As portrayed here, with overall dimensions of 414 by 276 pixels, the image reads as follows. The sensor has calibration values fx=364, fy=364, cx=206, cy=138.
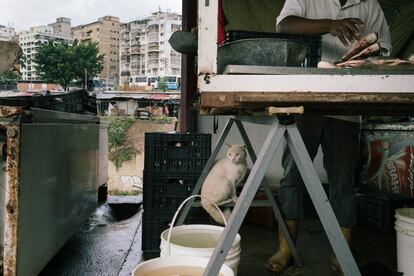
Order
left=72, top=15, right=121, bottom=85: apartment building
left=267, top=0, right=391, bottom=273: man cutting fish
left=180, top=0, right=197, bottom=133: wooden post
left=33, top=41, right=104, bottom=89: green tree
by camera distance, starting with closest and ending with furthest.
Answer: left=267, top=0, right=391, bottom=273: man cutting fish
left=180, top=0, right=197, bottom=133: wooden post
left=33, top=41, right=104, bottom=89: green tree
left=72, top=15, right=121, bottom=85: apartment building

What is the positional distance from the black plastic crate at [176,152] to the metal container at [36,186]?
68 cm

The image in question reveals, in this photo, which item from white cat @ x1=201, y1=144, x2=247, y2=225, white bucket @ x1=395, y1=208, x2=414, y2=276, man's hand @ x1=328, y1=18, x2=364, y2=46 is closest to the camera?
man's hand @ x1=328, y1=18, x2=364, y2=46

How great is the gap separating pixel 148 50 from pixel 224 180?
82.9 metres

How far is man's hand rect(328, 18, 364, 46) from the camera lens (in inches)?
71.9

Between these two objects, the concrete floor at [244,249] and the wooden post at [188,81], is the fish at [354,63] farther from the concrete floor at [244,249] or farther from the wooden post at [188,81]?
the wooden post at [188,81]

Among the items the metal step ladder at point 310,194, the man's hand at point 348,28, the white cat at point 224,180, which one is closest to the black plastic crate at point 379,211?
the white cat at point 224,180

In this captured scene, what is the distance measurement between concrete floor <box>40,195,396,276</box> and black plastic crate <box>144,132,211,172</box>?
84cm

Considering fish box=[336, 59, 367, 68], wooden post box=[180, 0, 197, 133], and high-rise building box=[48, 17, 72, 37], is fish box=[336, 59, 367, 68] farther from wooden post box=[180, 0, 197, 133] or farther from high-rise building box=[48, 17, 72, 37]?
high-rise building box=[48, 17, 72, 37]

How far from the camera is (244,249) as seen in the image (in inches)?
135

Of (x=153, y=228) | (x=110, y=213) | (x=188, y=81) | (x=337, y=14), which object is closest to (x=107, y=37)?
(x=188, y=81)

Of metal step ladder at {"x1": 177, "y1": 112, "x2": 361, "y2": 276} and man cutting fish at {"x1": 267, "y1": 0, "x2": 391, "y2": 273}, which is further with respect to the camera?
man cutting fish at {"x1": 267, "y1": 0, "x2": 391, "y2": 273}

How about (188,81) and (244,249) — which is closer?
(244,249)

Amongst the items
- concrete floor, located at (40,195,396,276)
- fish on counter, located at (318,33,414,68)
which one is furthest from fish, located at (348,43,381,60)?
concrete floor, located at (40,195,396,276)

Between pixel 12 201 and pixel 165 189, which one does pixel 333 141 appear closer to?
pixel 165 189
